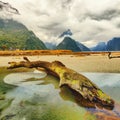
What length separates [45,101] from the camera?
12.2m

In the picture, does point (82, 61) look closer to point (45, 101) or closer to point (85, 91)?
point (85, 91)

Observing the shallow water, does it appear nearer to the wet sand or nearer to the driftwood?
the driftwood

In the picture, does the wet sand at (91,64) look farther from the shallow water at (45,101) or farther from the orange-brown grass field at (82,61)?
the shallow water at (45,101)

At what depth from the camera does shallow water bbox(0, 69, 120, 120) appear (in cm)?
1033

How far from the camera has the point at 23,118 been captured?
9969mm

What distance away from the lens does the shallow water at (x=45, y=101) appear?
33.9ft

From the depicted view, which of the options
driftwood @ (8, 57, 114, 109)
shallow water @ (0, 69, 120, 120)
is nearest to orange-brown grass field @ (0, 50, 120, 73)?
shallow water @ (0, 69, 120, 120)

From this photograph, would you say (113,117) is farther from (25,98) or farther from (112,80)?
(112,80)

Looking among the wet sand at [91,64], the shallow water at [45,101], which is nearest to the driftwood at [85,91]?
the shallow water at [45,101]

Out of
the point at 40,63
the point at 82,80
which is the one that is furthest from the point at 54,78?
the point at 82,80

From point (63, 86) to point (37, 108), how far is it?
3.19m

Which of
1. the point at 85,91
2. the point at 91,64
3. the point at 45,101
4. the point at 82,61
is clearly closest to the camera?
the point at 85,91

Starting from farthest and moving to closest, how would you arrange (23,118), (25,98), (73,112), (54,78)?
(54,78), (25,98), (73,112), (23,118)

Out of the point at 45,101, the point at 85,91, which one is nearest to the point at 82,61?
the point at 85,91
